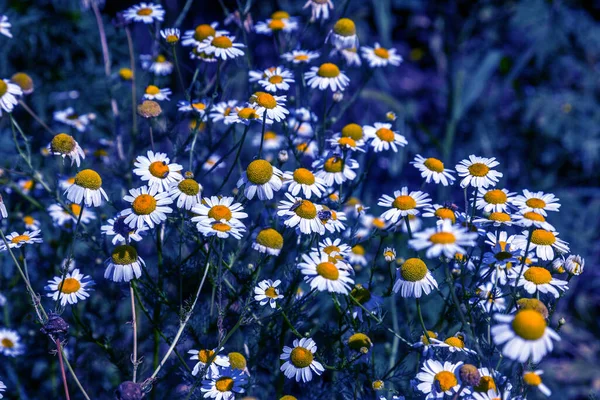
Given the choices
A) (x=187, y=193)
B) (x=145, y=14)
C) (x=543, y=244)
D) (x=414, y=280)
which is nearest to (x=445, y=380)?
(x=414, y=280)

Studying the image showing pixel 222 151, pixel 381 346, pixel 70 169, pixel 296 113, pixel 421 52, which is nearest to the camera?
pixel 296 113

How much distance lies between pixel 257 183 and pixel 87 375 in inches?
49.3

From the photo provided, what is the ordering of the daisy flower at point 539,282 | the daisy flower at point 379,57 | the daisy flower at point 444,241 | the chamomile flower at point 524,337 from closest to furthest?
the chamomile flower at point 524,337, the daisy flower at point 444,241, the daisy flower at point 539,282, the daisy flower at point 379,57

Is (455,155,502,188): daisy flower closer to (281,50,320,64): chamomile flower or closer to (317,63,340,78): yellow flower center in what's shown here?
(317,63,340,78): yellow flower center

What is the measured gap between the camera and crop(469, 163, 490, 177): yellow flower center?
1885mm

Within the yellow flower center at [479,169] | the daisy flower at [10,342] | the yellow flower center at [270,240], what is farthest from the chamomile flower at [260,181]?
the daisy flower at [10,342]

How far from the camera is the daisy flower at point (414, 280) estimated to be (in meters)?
1.69

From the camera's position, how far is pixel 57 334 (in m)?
1.59

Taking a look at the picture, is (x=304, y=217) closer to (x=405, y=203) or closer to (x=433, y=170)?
(x=405, y=203)

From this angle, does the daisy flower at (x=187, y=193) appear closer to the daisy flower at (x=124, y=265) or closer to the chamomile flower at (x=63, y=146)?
the daisy flower at (x=124, y=265)

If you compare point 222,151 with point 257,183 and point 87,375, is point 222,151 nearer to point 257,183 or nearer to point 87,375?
point 87,375

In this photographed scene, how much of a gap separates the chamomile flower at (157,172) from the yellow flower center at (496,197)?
3.07ft

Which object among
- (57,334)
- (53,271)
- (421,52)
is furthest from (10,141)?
(421,52)

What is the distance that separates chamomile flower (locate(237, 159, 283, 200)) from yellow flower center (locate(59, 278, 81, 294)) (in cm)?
59
